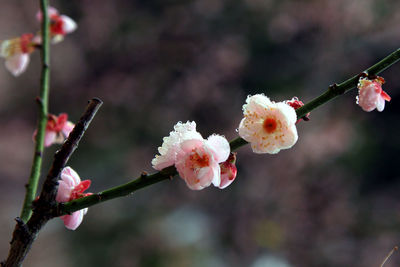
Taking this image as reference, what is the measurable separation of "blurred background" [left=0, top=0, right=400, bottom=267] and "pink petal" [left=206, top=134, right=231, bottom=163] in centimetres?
123

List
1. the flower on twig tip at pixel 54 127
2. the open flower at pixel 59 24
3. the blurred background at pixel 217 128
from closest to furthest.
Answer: the flower on twig tip at pixel 54 127, the open flower at pixel 59 24, the blurred background at pixel 217 128

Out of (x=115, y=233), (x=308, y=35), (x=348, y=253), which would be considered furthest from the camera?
(x=308, y=35)

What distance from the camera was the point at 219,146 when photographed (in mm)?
326

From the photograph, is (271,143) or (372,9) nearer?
(271,143)

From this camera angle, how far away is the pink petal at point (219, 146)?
1.06 feet

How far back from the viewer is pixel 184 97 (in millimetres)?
2258

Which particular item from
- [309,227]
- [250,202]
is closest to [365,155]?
[309,227]

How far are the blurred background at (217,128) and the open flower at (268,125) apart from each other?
119 cm

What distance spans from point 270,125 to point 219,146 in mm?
65

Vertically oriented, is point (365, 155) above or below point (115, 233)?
above

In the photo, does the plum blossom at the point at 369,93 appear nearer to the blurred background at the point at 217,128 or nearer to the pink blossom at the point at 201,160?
the pink blossom at the point at 201,160

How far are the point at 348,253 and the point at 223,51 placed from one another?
1.32 m

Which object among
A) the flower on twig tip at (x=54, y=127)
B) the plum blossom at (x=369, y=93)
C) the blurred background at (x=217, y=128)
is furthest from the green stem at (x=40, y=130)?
the blurred background at (x=217, y=128)

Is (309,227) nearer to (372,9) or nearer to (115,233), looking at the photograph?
(115,233)
